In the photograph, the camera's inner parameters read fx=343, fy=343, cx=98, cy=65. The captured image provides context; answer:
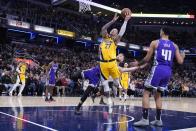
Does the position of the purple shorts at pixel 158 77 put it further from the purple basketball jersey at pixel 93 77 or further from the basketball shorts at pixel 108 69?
the purple basketball jersey at pixel 93 77

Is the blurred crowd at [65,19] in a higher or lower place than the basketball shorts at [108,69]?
higher

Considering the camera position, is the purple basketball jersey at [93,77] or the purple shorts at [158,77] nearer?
the purple shorts at [158,77]

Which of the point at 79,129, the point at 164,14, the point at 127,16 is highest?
the point at 164,14

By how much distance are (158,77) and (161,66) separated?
233 millimetres

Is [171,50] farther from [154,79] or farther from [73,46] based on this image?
→ [73,46]

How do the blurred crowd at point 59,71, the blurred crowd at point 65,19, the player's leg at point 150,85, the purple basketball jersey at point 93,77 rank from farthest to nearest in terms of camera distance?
the blurred crowd at point 65,19, the blurred crowd at point 59,71, the purple basketball jersey at point 93,77, the player's leg at point 150,85

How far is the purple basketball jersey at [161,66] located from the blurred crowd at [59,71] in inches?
484

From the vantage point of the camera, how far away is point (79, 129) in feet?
20.0

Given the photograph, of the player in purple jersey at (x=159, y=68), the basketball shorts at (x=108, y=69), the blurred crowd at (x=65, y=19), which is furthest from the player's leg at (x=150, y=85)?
the blurred crowd at (x=65, y=19)

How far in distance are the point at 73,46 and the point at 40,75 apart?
16407 millimetres

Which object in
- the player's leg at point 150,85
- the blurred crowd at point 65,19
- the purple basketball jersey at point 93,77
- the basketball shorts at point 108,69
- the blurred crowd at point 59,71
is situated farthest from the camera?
the blurred crowd at point 65,19

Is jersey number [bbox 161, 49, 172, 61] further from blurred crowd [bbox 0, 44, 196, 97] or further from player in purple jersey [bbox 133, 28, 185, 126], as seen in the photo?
blurred crowd [bbox 0, 44, 196, 97]

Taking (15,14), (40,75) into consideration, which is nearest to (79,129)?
(40,75)

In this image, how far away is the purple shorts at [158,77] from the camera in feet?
22.2
